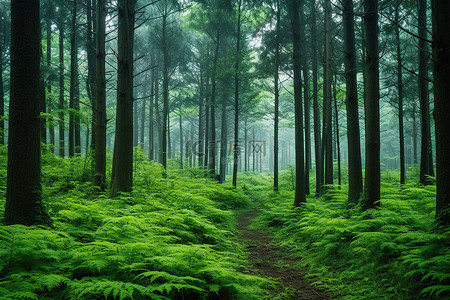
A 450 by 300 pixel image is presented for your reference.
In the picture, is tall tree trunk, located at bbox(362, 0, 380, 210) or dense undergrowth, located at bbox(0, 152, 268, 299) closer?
dense undergrowth, located at bbox(0, 152, 268, 299)

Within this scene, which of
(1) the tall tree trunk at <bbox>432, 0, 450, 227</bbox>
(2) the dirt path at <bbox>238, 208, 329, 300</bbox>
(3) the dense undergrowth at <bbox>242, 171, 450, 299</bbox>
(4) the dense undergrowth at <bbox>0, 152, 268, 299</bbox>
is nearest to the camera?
(4) the dense undergrowth at <bbox>0, 152, 268, 299</bbox>

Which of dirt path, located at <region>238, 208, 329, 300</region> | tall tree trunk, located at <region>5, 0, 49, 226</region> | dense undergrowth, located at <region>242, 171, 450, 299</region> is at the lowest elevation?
dirt path, located at <region>238, 208, 329, 300</region>

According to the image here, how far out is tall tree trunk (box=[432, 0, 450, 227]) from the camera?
13.5 feet

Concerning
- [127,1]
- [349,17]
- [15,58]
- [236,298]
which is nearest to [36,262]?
[236,298]

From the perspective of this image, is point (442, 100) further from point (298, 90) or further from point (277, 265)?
point (298, 90)

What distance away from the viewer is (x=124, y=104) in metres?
7.43

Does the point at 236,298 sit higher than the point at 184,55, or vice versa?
the point at 184,55

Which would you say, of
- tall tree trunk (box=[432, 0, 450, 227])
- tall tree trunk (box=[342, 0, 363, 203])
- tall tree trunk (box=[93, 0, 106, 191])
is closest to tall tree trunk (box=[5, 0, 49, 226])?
tall tree trunk (box=[93, 0, 106, 191])

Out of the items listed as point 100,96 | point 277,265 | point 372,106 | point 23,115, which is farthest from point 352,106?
point 100,96

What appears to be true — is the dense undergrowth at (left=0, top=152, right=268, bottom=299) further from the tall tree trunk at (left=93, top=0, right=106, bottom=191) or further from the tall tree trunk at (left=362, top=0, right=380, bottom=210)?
the tall tree trunk at (left=362, top=0, right=380, bottom=210)

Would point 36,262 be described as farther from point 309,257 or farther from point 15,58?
point 309,257

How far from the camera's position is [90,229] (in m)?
4.91

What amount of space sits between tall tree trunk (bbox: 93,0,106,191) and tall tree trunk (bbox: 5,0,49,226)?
476cm

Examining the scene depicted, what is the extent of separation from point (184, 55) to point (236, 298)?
19.8 meters
